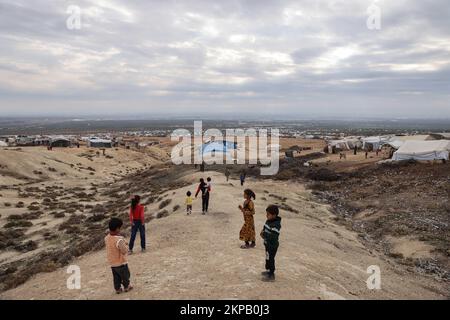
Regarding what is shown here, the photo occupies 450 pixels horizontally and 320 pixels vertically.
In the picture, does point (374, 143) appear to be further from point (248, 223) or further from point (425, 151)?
point (248, 223)

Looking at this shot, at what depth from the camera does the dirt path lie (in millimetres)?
8023

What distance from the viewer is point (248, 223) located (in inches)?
422

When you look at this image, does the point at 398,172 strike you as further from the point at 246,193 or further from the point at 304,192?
the point at 246,193

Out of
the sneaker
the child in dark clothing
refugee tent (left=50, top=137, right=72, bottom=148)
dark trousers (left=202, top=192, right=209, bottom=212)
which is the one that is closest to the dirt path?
the sneaker

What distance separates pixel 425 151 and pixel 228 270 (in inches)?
1362

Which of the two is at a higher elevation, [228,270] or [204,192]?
[204,192]

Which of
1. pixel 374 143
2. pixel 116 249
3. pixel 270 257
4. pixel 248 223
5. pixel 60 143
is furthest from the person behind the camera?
pixel 60 143

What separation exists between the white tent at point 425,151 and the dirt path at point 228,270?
2455 cm

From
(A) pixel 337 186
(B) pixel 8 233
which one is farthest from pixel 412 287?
(A) pixel 337 186

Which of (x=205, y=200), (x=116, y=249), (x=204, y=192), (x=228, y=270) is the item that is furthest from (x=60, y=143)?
(x=116, y=249)

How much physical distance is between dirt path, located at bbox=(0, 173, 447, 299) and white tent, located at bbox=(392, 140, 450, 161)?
80.6 ft

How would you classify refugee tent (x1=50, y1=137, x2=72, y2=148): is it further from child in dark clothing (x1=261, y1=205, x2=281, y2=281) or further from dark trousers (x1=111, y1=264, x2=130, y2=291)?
child in dark clothing (x1=261, y1=205, x2=281, y2=281)

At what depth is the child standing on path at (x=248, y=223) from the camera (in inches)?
408
